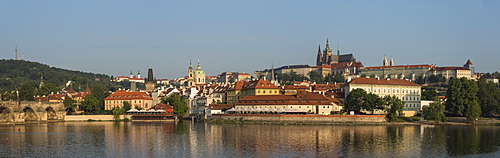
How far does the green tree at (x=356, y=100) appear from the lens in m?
83.8

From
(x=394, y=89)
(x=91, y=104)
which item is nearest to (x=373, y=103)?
(x=394, y=89)

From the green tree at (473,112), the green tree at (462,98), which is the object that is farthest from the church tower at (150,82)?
the green tree at (473,112)

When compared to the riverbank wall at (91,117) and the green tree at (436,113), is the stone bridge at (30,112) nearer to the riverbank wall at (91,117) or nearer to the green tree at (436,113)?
the riverbank wall at (91,117)

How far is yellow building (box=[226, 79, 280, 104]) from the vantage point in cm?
9744

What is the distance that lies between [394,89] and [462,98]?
1632cm

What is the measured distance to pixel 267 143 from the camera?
2069 inches

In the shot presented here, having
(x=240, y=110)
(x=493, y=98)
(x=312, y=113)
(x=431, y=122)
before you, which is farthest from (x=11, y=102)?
(x=493, y=98)

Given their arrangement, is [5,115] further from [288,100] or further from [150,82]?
[150,82]

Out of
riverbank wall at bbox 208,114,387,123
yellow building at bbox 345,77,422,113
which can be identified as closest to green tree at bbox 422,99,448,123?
riverbank wall at bbox 208,114,387,123

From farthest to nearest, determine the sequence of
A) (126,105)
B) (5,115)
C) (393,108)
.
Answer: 1. (126,105)
2. (5,115)
3. (393,108)

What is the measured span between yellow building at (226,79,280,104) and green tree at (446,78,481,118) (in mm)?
28037

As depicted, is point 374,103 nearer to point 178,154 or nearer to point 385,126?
point 385,126

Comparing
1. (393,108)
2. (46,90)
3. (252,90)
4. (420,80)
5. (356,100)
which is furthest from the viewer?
(420,80)

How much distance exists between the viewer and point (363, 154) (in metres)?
44.7
